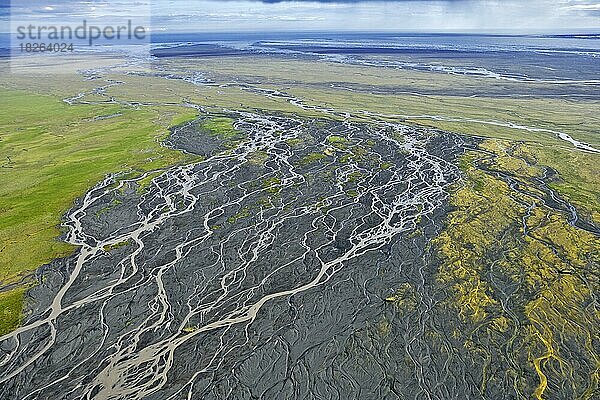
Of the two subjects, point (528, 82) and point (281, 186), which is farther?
point (528, 82)

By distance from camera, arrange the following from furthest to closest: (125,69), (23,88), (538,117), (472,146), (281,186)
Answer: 1. (125,69)
2. (23,88)
3. (538,117)
4. (472,146)
5. (281,186)

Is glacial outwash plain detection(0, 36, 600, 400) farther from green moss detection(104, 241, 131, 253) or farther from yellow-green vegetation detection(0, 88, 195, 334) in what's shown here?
yellow-green vegetation detection(0, 88, 195, 334)

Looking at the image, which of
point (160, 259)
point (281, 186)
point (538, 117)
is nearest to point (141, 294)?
point (160, 259)

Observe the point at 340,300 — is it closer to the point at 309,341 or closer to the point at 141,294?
the point at 309,341

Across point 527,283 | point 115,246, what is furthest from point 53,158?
point 527,283

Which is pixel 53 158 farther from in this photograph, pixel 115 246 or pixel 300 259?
pixel 300 259

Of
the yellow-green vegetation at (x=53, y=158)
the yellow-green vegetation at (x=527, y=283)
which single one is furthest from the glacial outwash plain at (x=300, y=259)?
the yellow-green vegetation at (x=53, y=158)

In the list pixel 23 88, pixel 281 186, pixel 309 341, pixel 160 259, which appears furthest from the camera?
pixel 23 88

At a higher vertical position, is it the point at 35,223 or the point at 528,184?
the point at 528,184
